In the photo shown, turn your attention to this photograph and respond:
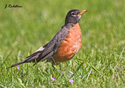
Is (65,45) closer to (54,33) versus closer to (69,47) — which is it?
(69,47)

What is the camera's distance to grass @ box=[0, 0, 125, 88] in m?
4.96

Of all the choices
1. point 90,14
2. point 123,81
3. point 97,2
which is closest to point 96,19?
point 90,14

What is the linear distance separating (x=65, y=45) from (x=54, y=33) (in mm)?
3910

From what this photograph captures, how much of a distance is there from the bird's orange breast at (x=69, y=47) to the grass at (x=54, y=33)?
169mm

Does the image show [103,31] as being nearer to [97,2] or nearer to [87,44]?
[87,44]

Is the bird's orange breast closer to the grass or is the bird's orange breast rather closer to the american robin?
the american robin

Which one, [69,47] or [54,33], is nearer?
[69,47]

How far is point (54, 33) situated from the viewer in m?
9.45

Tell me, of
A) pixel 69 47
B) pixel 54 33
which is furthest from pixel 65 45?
pixel 54 33

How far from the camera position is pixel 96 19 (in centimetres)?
995

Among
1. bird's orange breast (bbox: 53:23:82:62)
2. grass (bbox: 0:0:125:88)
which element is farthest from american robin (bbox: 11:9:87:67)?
grass (bbox: 0:0:125:88)

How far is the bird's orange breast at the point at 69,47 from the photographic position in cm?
554

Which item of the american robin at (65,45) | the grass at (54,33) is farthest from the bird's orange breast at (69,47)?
the grass at (54,33)

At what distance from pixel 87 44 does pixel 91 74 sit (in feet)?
8.88
